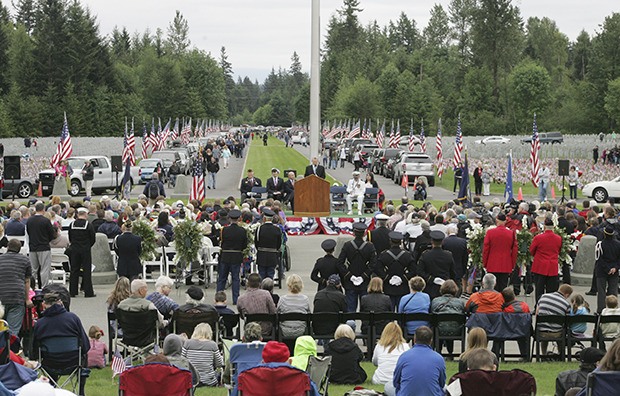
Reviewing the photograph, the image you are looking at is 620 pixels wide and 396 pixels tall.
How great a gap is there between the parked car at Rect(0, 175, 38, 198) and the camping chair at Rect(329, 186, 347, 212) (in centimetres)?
1493

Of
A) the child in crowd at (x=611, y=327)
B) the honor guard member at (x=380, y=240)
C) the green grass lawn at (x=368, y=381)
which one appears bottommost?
the green grass lawn at (x=368, y=381)

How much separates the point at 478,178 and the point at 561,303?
3051 cm

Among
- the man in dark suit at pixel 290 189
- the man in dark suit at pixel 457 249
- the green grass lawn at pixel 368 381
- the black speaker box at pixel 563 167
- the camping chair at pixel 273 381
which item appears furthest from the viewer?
the black speaker box at pixel 563 167

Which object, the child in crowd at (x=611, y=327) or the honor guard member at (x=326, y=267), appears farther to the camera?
the honor guard member at (x=326, y=267)

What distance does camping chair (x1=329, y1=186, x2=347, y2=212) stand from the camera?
33844 millimetres

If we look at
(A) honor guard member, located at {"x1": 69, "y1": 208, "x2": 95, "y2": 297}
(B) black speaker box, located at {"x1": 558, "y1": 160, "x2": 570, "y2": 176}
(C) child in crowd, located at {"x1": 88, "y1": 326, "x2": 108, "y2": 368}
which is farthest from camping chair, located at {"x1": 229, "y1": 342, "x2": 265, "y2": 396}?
(B) black speaker box, located at {"x1": 558, "y1": 160, "x2": 570, "y2": 176}

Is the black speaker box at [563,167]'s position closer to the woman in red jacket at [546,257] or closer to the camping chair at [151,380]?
the woman in red jacket at [546,257]

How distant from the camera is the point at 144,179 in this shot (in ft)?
167

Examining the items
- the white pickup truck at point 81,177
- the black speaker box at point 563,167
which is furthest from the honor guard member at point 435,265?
the white pickup truck at point 81,177

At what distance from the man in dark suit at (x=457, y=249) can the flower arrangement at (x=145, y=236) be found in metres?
5.92

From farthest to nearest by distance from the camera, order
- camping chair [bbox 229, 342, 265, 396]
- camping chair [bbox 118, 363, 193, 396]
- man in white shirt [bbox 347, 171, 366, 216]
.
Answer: man in white shirt [bbox 347, 171, 366, 216]
camping chair [bbox 229, 342, 265, 396]
camping chair [bbox 118, 363, 193, 396]

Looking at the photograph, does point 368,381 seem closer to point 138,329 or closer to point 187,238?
point 138,329

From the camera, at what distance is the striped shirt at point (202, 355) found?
473 inches

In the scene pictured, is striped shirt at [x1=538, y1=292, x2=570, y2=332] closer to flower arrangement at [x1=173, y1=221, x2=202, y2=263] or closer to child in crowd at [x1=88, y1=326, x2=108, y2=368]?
child in crowd at [x1=88, y1=326, x2=108, y2=368]
